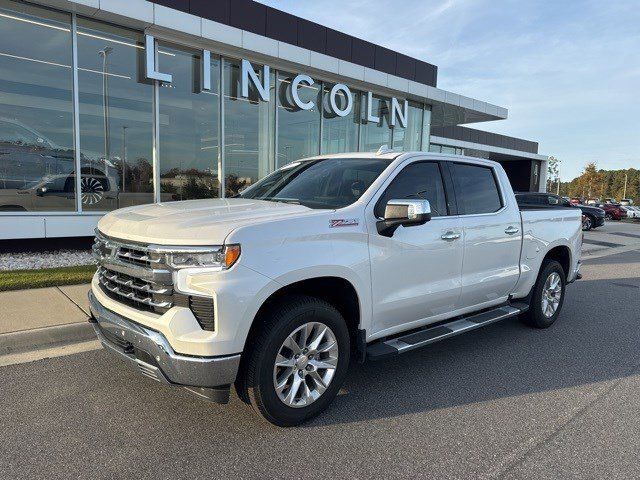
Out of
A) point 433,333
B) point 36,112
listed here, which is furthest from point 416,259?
point 36,112

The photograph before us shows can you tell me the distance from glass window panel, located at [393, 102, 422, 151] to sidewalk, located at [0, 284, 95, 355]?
1227 centimetres

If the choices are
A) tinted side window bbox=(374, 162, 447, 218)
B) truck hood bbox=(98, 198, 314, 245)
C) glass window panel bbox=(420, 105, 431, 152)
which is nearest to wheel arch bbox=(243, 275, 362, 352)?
truck hood bbox=(98, 198, 314, 245)

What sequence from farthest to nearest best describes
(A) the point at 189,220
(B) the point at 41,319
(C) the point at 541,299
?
1. (C) the point at 541,299
2. (B) the point at 41,319
3. (A) the point at 189,220

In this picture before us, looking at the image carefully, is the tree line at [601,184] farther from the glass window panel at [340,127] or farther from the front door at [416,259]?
the front door at [416,259]

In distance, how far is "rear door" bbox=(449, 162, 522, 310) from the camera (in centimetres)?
452

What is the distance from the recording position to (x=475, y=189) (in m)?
4.84

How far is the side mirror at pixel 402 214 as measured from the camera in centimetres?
348

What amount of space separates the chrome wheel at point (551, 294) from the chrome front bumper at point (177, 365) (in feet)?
14.3

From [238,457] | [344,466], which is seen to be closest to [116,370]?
[238,457]

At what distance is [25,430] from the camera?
3.18 metres

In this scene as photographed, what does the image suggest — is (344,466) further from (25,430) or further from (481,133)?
(481,133)

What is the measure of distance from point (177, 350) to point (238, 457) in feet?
2.51

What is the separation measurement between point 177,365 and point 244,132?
10259mm

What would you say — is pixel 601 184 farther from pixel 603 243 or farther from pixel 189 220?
pixel 189 220
